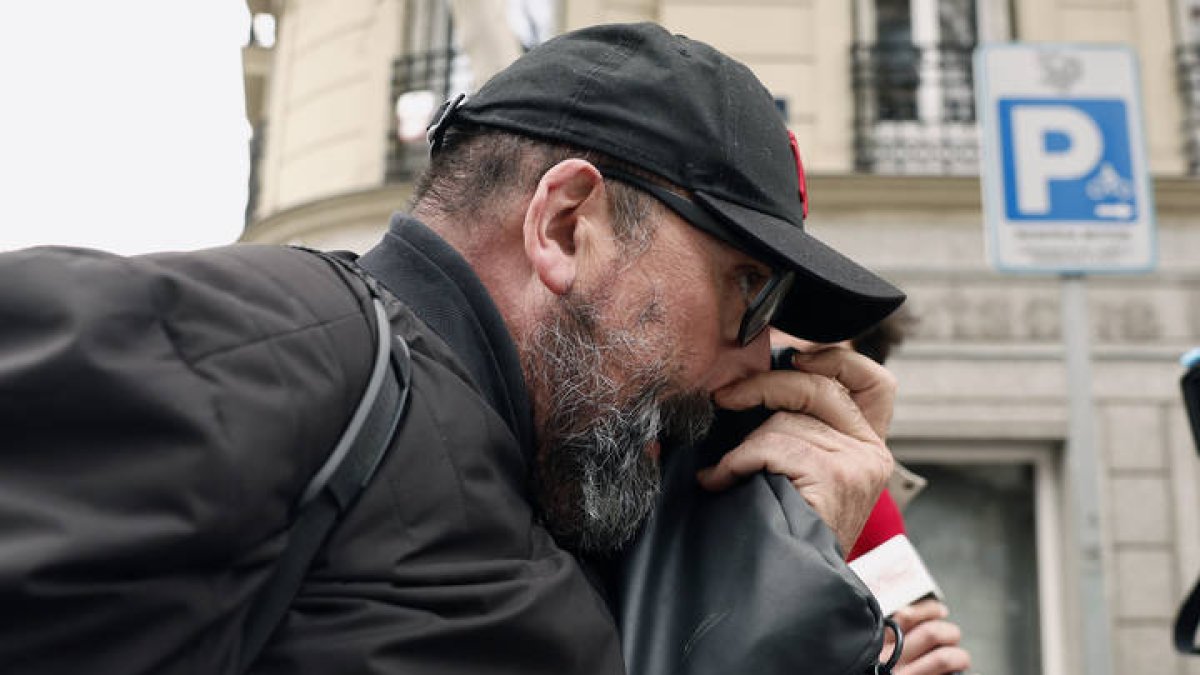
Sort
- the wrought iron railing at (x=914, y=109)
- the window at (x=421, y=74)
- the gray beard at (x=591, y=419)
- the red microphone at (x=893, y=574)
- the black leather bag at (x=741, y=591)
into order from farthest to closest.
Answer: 1. the window at (x=421, y=74)
2. the wrought iron railing at (x=914, y=109)
3. the red microphone at (x=893, y=574)
4. the gray beard at (x=591, y=419)
5. the black leather bag at (x=741, y=591)

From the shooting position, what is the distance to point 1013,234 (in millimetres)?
3402

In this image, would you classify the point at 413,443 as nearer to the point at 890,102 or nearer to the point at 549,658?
the point at 549,658

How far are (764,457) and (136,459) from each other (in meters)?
0.85

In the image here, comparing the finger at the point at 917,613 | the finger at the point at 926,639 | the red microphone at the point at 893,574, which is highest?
the red microphone at the point at 893,574

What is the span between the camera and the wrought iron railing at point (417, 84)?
8.38 m

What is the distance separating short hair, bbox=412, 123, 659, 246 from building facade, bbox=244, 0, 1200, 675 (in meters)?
5.31

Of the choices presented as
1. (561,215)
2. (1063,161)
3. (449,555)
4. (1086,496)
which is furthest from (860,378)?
(1063,161)

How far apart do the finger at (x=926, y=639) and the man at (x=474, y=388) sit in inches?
22.1

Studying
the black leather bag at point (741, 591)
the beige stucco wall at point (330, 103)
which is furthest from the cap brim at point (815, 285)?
the beige stucco wall at point (330, 103)

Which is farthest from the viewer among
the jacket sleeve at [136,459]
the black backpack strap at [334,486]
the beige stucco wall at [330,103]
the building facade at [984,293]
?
the beige stucco wall at [330,103]

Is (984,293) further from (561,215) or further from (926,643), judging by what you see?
(561,215)

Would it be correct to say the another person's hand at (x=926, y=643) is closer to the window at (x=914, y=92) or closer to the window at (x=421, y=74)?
the window at (x=914, y=92)

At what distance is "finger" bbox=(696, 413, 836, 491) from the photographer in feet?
4.82

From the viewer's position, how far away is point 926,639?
2.18m
